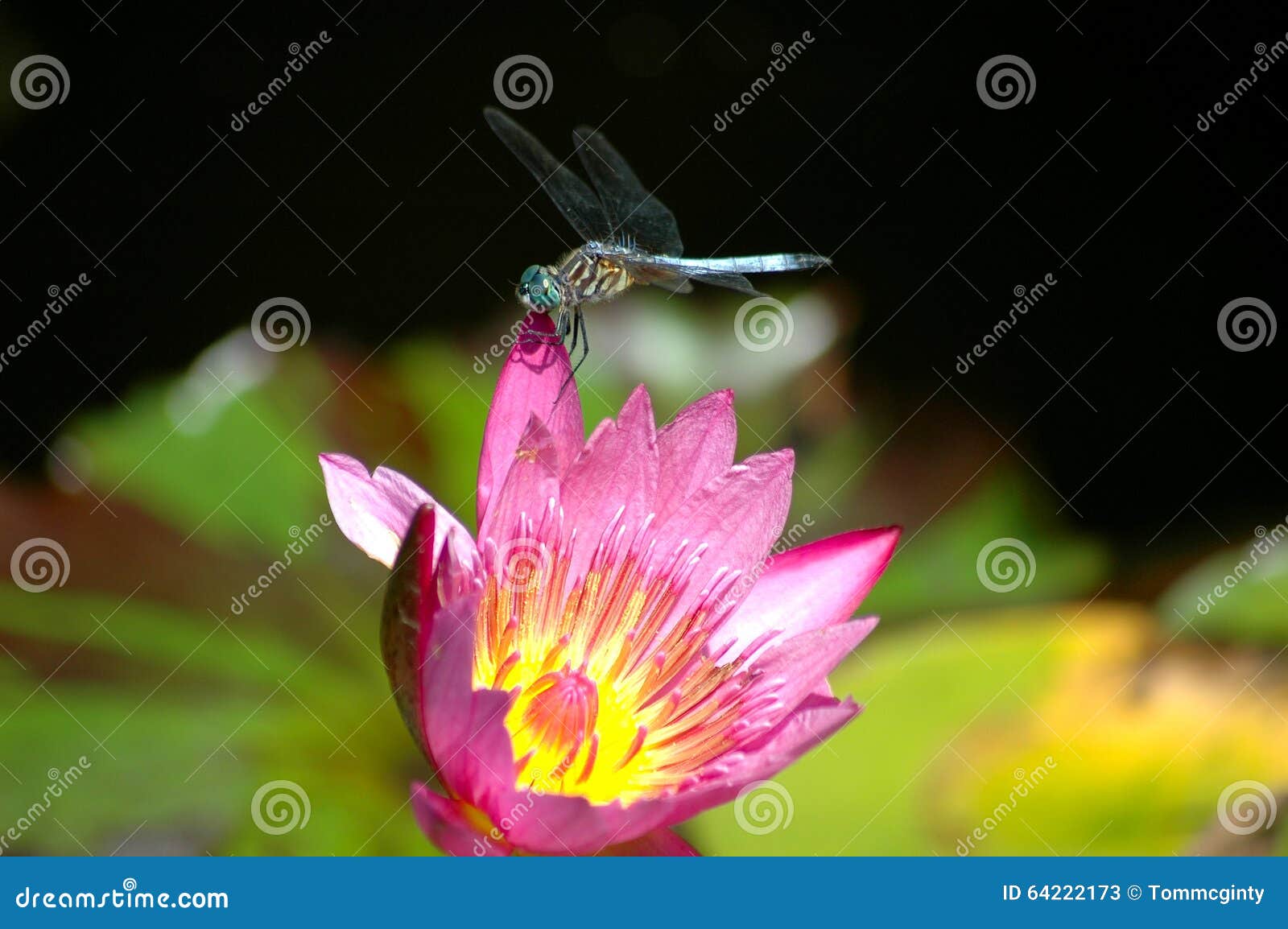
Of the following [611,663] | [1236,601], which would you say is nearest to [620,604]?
[611,663]

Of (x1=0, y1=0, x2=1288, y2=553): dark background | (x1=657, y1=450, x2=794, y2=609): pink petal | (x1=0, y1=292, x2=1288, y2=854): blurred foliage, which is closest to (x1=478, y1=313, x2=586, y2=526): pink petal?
(x1=657, y1=450, x2=794, y2=609): pink petal

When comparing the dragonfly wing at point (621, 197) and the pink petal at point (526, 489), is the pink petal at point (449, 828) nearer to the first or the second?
the pink petal at point (526, 489)

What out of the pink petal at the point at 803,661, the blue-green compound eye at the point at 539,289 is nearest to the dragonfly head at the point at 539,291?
the blue-green compound eye at the point at 539,289

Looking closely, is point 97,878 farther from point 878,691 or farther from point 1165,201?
point 1165,201

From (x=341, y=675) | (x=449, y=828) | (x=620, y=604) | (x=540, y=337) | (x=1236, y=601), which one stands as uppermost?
(x=1236, y=601)

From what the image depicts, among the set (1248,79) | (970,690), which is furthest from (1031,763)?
(1248,79)

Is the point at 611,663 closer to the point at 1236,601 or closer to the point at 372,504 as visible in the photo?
the point at 372,504

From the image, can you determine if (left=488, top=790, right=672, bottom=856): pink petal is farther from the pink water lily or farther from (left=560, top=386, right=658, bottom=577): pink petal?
(left=560, top=386, right=658, bottom=577): pink petal
